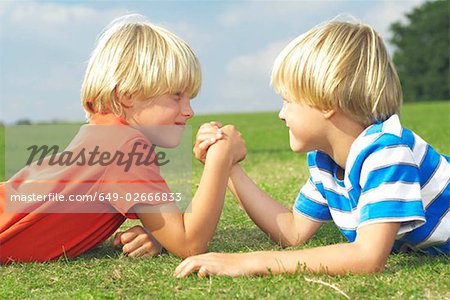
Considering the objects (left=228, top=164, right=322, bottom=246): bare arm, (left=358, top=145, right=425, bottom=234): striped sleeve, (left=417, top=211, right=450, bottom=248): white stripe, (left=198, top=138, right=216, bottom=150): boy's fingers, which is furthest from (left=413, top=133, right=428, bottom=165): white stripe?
(left=198, top=138, right=216, bottom=150): boy's fingers

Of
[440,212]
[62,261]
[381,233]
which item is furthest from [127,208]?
[440,212]

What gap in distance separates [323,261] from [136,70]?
1526mm

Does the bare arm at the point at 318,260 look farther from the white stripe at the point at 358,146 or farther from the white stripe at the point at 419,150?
the white stripe at the point at 419,150

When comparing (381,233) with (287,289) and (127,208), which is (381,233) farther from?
(127,208)

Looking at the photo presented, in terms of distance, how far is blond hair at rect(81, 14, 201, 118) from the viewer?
3.80m

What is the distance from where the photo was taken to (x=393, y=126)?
3150mm

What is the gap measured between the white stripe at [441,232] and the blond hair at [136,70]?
1519mm

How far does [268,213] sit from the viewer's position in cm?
401

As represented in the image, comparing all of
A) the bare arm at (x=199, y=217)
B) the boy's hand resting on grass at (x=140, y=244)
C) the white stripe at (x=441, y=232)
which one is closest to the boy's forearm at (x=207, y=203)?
the bare arm at (x=199, y=217)

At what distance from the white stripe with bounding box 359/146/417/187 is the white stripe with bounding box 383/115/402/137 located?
11 centimetres

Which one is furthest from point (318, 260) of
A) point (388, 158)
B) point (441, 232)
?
point (441, 232)

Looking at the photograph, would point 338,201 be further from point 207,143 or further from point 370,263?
point 207,143

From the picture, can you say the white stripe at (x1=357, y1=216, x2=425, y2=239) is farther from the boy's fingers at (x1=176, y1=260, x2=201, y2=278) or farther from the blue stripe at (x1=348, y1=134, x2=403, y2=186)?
the boy's fingers at (x1=176, y1=260, x2=201, y2=278)

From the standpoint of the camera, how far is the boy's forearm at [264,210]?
398 cm
